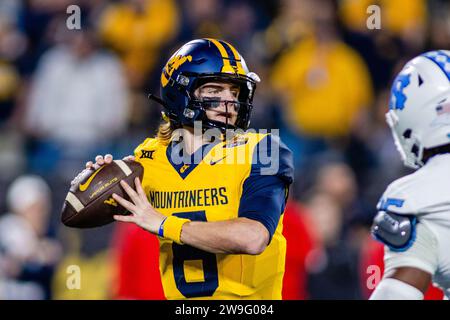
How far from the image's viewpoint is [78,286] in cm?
770

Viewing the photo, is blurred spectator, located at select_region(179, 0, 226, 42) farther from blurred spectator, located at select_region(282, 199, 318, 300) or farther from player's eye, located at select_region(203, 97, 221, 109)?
player's eye, located at select_region(203, 97, 221, 109)

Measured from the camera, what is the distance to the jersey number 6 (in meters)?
4.49

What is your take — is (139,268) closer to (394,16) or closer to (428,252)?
(428,252)

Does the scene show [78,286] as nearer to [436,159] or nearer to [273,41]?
[273,41]

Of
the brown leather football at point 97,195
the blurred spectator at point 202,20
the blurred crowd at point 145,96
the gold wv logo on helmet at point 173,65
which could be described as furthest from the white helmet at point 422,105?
the blurred spectator at point 202,20

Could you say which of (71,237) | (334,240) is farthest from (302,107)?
(71,237)

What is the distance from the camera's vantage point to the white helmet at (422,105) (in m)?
3.99

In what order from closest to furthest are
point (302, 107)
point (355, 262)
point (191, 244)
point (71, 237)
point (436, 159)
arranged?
1. point (436, 159)
2. point (191, 244)
3. point (355, 262)
4. point (71, 237)
5. point (302, 107)

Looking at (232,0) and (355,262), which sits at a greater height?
(232,0)

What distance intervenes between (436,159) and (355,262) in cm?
349

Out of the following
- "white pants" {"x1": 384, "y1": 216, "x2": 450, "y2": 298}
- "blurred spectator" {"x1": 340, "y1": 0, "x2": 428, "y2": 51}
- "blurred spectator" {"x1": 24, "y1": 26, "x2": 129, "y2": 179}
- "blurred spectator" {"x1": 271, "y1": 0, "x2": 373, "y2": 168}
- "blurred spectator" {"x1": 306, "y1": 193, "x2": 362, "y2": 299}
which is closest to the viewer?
"white pants" {"x1": 384, "y1": 216, "x2": 450, "y2": 298}

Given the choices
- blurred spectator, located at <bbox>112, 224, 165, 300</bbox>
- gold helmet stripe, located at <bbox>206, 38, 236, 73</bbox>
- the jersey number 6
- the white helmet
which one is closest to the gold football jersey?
the jersey number 6

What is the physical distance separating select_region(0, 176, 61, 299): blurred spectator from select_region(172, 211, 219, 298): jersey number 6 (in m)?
3.43

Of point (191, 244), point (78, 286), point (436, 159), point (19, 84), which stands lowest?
point (78, 286)
